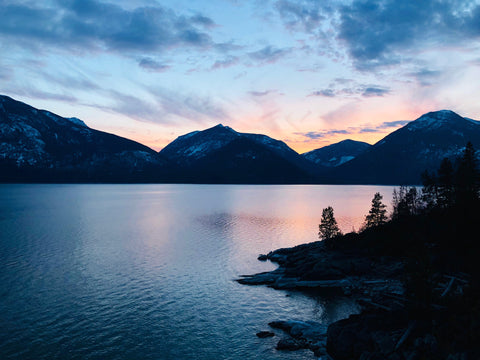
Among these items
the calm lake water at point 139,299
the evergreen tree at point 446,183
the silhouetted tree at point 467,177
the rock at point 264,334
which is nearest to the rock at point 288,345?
the calm lake water at point 139,299

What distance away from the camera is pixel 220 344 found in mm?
38312

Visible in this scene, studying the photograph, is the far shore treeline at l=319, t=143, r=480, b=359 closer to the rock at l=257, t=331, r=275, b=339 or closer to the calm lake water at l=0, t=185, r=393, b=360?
the rock at l=257, t=331, r=275, b=339

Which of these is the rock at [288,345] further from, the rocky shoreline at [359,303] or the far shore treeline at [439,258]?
the far shore treeline at [439,258]

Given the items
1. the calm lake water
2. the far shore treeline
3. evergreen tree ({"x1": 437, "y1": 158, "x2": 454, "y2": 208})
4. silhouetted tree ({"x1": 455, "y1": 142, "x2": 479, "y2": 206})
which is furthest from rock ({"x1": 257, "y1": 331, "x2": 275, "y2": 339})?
evergreen tree ({"x1": 437, "y1": 158, "x2": 454, "y2": 208})

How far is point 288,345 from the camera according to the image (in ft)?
120

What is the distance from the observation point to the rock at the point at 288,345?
36.4 meters

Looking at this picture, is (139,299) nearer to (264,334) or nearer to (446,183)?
(264,334)

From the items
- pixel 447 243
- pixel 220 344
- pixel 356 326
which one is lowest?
pixel 220 344

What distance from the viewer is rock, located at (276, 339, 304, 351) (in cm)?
3644

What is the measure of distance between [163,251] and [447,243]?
66.8 m

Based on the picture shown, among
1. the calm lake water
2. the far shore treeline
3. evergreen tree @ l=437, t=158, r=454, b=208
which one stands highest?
evergreen tree @ l=437, t=158, r=454, b=208

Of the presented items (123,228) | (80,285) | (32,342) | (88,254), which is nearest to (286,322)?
(32,342)

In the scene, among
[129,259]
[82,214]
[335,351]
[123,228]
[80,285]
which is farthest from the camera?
[82,214]

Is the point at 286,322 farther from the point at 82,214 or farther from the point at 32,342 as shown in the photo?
the point at 82,214
